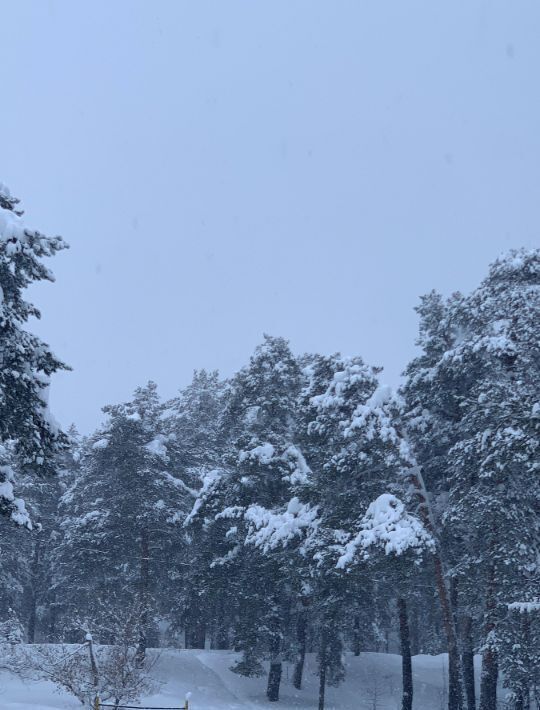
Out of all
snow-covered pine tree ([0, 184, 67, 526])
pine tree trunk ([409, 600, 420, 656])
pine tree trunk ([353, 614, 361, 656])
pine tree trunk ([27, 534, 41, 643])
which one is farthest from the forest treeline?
pine tree trunk ([409, 600, 420, 656])

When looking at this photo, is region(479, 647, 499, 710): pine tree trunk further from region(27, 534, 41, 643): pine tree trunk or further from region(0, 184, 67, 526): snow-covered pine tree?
region(27, 534, 41, 643): pine tree trunk

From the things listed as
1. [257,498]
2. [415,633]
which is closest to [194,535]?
[257,498]

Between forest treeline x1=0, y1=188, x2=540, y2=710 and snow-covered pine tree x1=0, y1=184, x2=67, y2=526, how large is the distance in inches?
1.3

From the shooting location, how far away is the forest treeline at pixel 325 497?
1897 cm

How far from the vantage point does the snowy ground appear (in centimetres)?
2362

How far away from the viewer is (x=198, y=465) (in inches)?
1480

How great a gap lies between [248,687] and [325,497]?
10.8 metres

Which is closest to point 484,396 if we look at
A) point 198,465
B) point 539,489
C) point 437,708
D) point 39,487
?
point 539,489

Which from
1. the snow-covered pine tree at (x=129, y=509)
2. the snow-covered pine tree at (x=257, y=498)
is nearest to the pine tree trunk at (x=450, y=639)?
the snow-covered pine tree at (x=257, y=498)

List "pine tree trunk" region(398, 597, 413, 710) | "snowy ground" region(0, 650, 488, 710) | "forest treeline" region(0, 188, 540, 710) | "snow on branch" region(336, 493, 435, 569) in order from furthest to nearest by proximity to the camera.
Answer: "pine tree trunk" region(398, 597, 413, 710) → "snowy ground" region(0, 650, 488, 710) → "snow on branch" region(336, 493, 435, 569) → "forest treeline" region(0, 188, 540, 710)

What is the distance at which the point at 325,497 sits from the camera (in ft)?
80.7

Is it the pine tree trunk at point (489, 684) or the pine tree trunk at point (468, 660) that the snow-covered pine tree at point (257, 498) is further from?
the pine tree trunk at point (489, 684)

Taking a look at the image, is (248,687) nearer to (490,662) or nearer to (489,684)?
(489,684)

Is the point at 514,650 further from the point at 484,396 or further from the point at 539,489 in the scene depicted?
the point at 484,396
